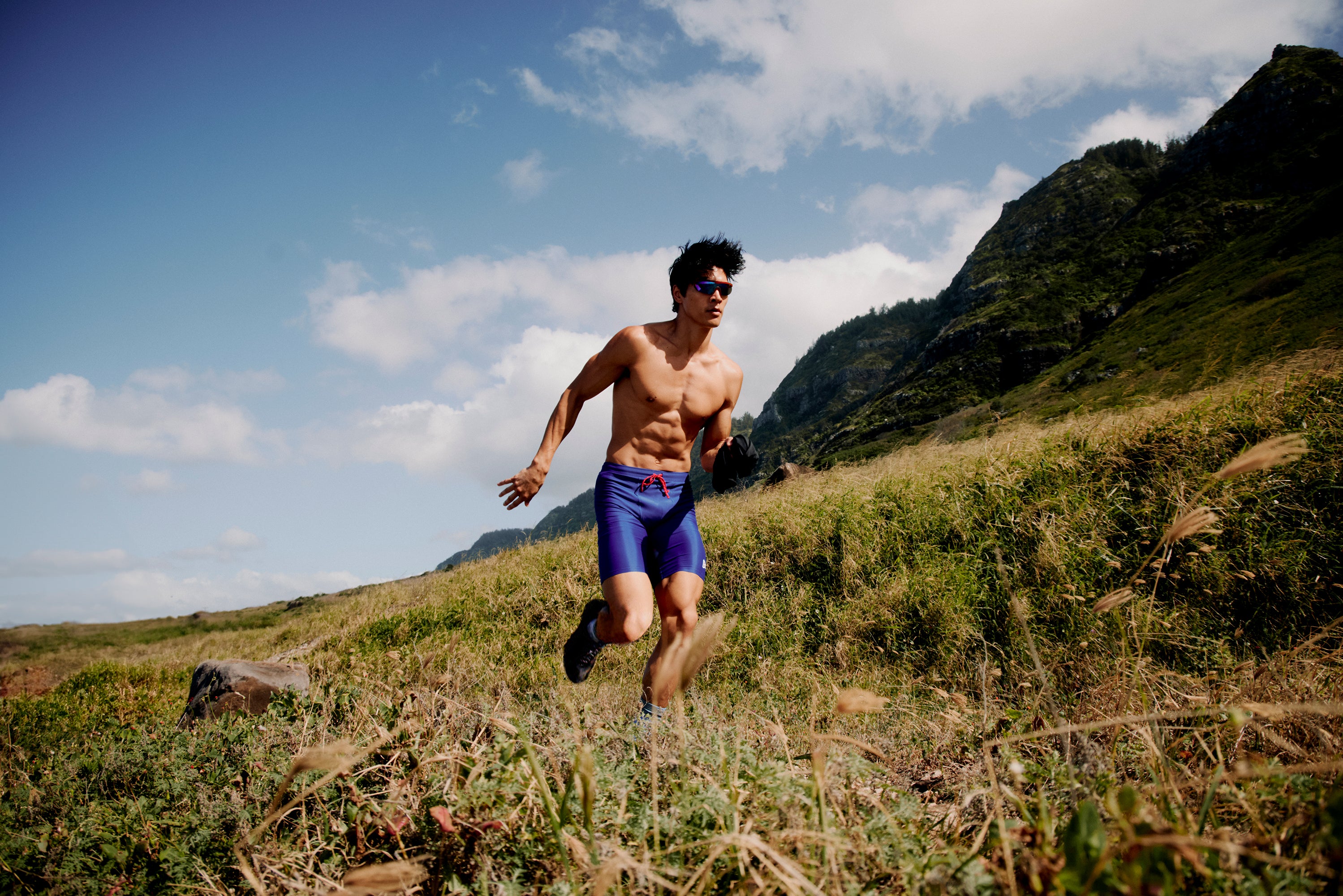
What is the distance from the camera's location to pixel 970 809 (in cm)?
202

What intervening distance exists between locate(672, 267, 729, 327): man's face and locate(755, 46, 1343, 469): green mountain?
8943 millimetres

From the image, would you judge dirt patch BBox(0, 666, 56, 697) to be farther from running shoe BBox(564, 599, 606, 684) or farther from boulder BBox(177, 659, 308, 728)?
running shoe BBox(564, 599, 606, 684)

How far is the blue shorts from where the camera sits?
3844 millimetres

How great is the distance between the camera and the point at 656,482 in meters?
4.06

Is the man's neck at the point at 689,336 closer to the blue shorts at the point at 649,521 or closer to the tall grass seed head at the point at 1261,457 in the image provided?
the blue shorts at the point at 649,521

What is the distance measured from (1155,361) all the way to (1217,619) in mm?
45705

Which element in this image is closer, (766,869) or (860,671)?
(766,869)

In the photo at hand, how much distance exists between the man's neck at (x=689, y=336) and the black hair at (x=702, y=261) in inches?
6.5

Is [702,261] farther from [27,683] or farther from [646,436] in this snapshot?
[27,683]

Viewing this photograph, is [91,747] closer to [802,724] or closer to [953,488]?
[802,724]

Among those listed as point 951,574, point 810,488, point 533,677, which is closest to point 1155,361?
point 810,488

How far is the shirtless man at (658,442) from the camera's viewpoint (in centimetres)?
382

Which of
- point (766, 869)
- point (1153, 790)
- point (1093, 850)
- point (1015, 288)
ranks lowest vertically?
point (1153, 790)

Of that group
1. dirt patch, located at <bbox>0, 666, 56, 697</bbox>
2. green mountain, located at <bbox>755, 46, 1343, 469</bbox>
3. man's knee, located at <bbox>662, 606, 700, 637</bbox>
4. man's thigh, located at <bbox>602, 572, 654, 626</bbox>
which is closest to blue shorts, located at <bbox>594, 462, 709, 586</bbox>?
man's thigh, located at <bbox>602, 572, 654, 626</bbox>
